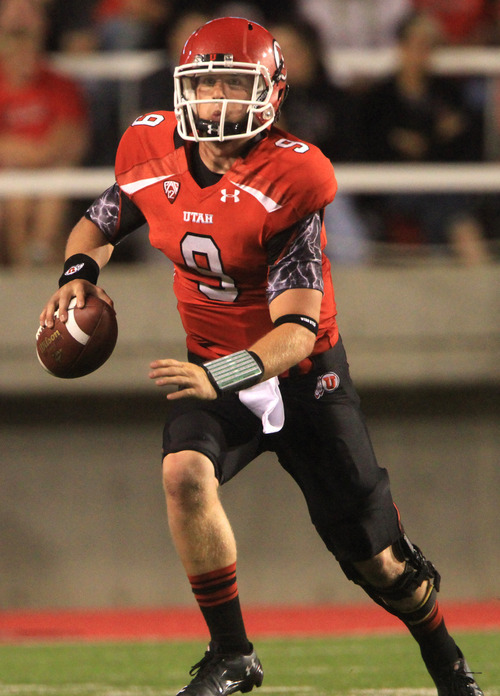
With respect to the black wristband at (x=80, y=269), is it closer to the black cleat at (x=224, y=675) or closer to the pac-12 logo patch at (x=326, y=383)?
the pac-12 logo patch at (x=326, y=383)

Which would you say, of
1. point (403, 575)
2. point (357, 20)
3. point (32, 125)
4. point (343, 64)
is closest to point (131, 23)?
point (32, 125)

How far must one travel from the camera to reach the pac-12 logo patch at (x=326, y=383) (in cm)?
367

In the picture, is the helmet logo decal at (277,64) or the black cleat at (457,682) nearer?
the helmet logo decal at (277,64)

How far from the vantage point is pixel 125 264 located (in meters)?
6.81

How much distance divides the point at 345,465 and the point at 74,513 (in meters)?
3.78

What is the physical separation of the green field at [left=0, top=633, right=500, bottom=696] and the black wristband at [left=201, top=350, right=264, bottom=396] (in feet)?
5.36

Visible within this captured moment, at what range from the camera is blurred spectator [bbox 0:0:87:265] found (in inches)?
253

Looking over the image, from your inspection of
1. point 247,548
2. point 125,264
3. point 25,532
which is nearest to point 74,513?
point 25,532

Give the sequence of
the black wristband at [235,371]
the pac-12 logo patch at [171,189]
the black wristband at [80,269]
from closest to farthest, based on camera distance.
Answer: the black wristband at [235,371]
the pac-12 logo patch at [171,189]
the black wristband at [80,269]

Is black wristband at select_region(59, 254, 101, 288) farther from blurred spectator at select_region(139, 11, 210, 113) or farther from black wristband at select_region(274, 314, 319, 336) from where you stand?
blurred spectator at select_region(139, 11, 210, 113)

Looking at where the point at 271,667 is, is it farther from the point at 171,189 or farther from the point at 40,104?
the point at 40,104

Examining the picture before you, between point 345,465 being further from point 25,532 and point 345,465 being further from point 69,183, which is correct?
point 25,532

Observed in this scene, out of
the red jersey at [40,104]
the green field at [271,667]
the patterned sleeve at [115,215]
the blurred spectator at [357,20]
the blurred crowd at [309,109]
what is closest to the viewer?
the patterned sleeve at [115,215]

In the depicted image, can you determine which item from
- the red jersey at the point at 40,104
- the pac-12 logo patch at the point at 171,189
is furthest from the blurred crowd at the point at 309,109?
the pac-12 logo patch at the point at 171,189
